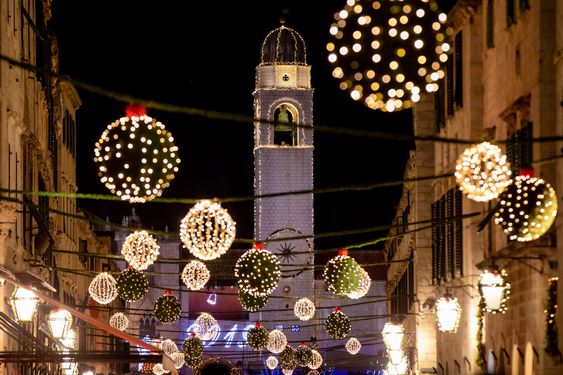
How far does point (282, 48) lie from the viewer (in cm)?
10662

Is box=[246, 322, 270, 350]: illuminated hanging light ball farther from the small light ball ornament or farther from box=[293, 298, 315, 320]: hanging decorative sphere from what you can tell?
the small light ball ornament

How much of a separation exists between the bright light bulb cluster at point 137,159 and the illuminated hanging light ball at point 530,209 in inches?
209

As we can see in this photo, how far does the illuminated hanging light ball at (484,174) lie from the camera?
1994 centimetres

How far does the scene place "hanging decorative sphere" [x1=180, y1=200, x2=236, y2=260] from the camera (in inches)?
884

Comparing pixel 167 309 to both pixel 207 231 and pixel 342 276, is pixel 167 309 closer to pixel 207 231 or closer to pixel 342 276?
pixel 342 276

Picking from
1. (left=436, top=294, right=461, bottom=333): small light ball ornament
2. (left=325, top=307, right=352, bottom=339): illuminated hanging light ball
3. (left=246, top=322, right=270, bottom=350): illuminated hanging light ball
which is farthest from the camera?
(left=246, top=322, right=270, bottom=350): illuminated hanging light ball

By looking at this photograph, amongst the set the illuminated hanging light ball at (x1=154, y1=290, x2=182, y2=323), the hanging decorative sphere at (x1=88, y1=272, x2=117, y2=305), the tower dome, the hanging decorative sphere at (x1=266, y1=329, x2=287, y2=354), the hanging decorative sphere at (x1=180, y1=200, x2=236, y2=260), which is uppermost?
the tower dome

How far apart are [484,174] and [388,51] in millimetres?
6740

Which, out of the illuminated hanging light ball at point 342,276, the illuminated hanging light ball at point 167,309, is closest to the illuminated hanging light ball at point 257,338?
the illuminated hanging light ball at point 167,309

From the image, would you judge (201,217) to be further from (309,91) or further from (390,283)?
(309,91)

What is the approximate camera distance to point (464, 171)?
20094 mm

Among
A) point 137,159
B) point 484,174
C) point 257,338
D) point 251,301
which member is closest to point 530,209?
point 484,174

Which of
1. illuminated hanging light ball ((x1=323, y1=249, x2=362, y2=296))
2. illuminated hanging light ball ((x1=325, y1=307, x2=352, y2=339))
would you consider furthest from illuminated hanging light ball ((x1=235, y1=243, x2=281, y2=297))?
illuminated hanging light ball ((x1=325, y1=307, x2=352, y2=339))

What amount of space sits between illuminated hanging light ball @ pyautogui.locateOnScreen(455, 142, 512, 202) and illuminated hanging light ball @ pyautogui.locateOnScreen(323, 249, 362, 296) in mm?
11038
